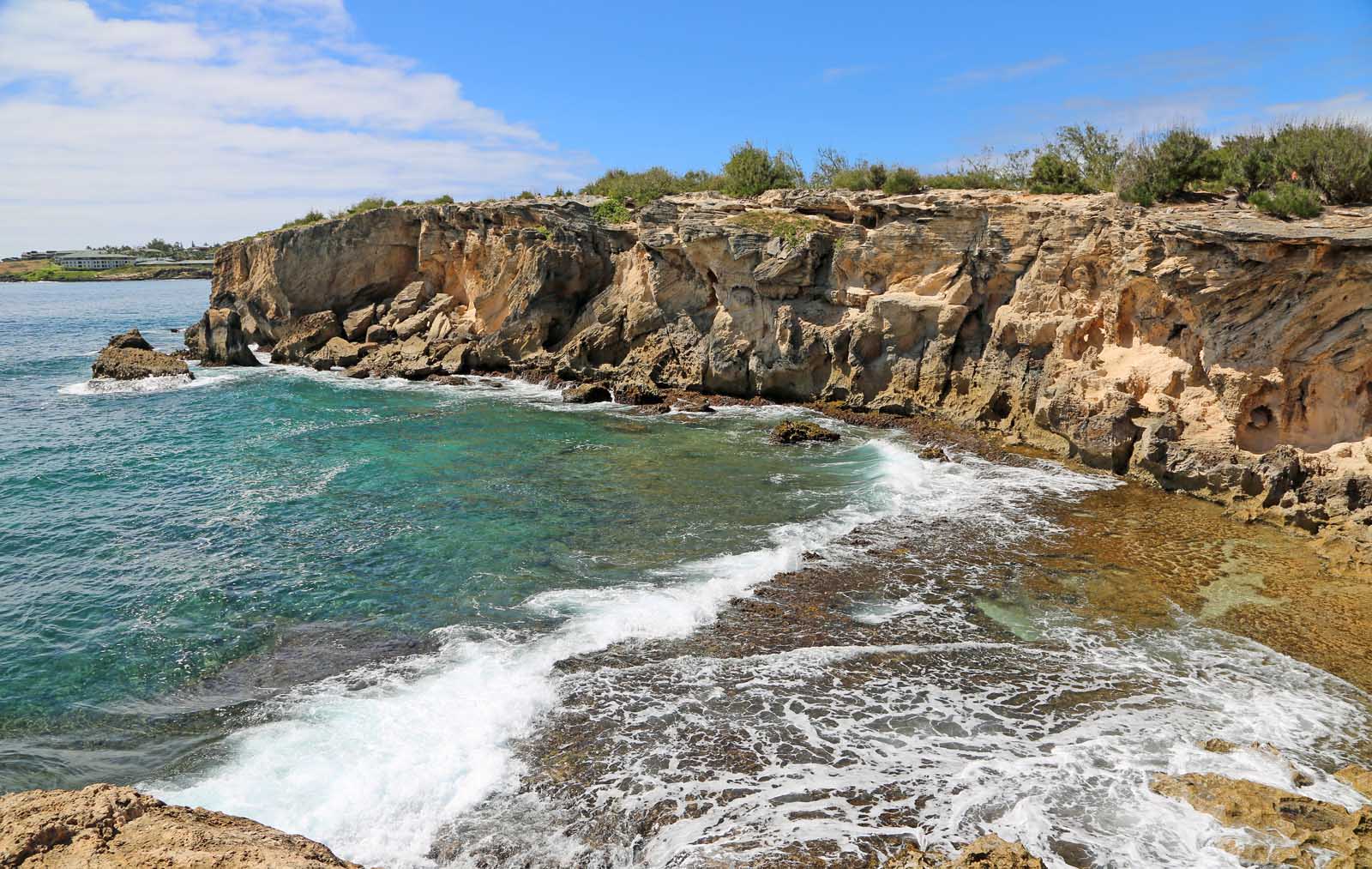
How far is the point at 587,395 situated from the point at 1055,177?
17.5 m

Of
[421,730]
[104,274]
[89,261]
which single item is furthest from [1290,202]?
[89,261]

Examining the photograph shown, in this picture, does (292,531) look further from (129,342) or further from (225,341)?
(129,342)

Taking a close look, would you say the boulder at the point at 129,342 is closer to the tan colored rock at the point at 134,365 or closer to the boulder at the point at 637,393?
the tan colored rock at the point at 134,365

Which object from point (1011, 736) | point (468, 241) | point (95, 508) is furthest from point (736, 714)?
point (468, 241)

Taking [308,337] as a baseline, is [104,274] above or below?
above

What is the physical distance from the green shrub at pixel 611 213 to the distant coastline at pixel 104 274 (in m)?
115

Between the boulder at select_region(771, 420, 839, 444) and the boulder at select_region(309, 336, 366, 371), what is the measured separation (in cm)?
2470

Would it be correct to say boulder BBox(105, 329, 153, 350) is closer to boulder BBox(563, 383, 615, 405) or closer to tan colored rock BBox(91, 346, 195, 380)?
tan colored rock BBox(91, 346, 195, 380)

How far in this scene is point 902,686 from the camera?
10.6 meters

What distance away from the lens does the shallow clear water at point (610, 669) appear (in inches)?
328

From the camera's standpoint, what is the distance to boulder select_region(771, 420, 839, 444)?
23172mm

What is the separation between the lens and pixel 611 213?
34812mm

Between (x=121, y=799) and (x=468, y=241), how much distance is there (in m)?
35.5

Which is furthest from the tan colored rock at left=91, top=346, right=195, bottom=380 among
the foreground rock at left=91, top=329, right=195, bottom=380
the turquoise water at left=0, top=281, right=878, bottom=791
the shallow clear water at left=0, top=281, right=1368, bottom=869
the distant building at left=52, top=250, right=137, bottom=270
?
the distant building at left=52, top=250, right=137, bottom=270
